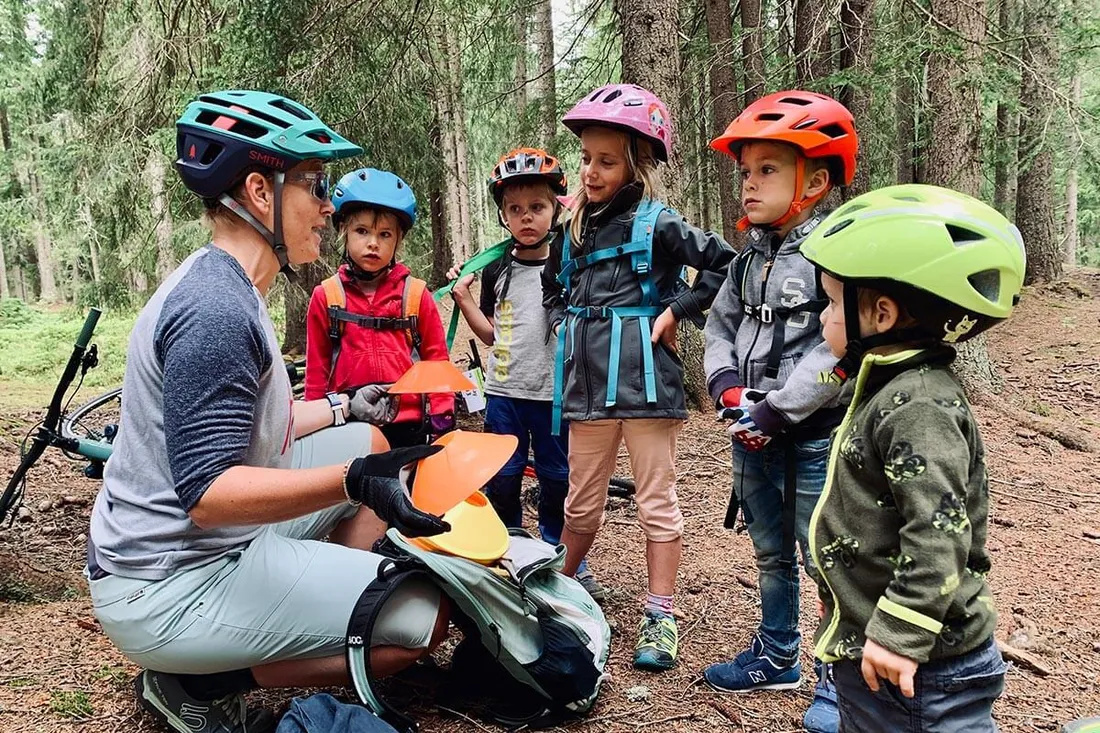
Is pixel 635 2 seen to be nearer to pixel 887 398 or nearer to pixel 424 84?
pixel 424 84

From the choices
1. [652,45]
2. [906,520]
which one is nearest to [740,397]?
[906,520]

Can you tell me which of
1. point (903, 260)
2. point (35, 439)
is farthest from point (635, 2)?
point (35, 439)

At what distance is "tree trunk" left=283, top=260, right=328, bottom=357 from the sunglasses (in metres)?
4.71

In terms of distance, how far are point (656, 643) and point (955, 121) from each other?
601cm

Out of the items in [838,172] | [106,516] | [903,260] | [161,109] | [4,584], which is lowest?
[4,584]

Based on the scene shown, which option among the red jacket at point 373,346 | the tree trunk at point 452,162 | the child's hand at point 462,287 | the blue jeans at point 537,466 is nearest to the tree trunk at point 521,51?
the tree trunk at point 452,162

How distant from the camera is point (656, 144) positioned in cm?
348

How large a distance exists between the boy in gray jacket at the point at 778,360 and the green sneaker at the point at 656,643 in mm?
183

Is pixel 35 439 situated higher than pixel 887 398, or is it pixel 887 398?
pixel 887 398

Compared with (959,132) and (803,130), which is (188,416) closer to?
(803,130)

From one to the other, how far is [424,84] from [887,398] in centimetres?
705

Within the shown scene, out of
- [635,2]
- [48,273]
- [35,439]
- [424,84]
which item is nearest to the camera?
[35,439]

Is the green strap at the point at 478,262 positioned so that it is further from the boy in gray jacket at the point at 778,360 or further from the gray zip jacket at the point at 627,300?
the boy in gray jacket at the point at 778,360

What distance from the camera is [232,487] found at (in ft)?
7.13
